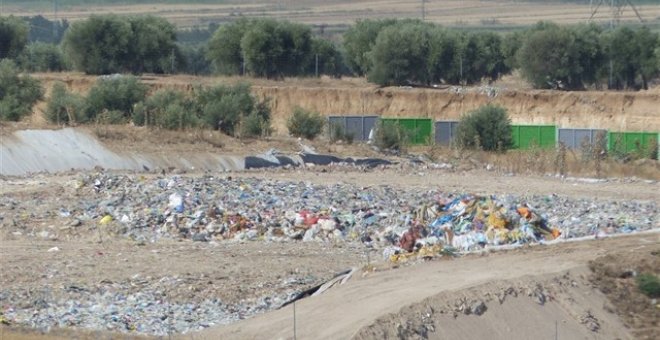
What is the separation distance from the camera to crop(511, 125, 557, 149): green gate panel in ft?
148

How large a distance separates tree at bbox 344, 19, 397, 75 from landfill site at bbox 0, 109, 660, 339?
35460 mm

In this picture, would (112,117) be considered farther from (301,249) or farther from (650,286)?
(650,286)

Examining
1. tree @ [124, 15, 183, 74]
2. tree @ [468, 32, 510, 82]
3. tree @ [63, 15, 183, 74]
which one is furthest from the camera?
tree @ [468, 32, 510, 82]

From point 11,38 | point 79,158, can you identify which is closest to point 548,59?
point 11,38

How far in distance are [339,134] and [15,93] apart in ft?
32.9

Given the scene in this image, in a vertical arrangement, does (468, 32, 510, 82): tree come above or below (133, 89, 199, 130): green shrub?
below

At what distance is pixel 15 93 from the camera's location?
1636 inches

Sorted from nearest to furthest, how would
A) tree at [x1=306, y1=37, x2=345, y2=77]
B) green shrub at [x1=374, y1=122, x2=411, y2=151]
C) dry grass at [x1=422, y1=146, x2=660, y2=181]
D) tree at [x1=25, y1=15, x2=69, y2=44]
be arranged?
dry grass at [x1=422, y1=146, x2=660, y2=181], green shrub at [x1=374, y1=122, x2=411, y2=151], tree at [x1=306, y1=37, x2=345, y2=77], tree at [x1=25, y1=15, x2=69, y2=44]

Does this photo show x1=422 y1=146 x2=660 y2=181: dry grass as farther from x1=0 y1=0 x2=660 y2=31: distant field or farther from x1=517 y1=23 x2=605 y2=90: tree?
x1=0 y1=0 x2=660 y2=31: distant field

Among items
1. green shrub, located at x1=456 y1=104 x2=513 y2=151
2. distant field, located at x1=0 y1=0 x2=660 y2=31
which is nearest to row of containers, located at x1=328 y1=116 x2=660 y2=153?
green shrub, located at x1=456 y1=104 x2=513 y2=151

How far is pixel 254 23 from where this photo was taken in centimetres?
6650

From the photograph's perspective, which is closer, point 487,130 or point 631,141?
point 487,130

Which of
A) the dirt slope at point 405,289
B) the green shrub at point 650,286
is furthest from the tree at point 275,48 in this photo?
the green shrub at point 650,286

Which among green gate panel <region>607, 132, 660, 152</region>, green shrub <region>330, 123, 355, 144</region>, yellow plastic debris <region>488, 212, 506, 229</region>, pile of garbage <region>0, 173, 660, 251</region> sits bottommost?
green gate panel <region>607, 132, 660, 152</region>
